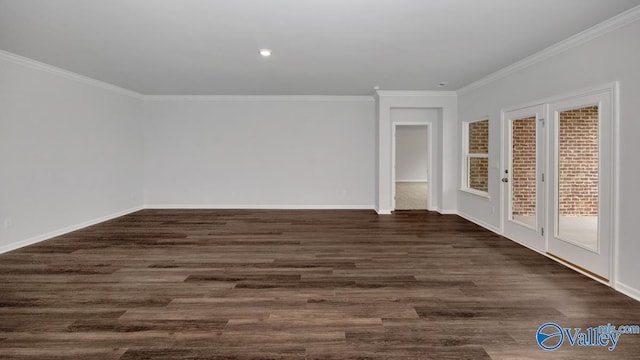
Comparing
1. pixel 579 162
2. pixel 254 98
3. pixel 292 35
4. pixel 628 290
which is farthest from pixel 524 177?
pixel 254 98

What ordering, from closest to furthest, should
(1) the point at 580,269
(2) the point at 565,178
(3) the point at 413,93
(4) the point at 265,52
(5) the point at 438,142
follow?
(1) the point at 580,269
(2) the point at 565,178
(4) the point at 265,52
(3) the point at 413,93
(5) the point at 438,142

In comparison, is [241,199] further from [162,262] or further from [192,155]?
[162,262]

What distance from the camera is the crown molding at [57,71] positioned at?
4276 millimetres

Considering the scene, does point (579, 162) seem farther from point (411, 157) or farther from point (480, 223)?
point (411, 157)

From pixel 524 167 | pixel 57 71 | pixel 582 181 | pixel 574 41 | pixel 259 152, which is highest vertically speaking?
pixel 57 71

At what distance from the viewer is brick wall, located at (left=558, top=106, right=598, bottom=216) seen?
340 centimetres

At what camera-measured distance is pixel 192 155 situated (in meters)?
7.48

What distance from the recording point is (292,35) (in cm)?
355

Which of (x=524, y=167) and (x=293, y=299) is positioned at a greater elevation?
(x=524, y=167)

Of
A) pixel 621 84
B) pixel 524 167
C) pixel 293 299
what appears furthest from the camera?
pixel 524 167

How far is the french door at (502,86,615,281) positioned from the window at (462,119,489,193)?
2.69 feet

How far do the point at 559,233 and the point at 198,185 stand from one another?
6.59 meters

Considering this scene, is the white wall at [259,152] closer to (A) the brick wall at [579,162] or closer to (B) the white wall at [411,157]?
(A) the brick wall at [579,162]

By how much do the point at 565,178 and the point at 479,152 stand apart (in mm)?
2338
